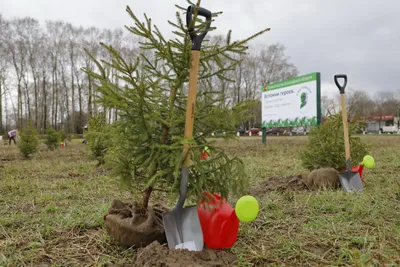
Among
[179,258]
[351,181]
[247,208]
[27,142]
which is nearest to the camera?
[179,258]

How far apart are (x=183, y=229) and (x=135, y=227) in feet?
1.21

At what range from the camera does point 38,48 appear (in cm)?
3594

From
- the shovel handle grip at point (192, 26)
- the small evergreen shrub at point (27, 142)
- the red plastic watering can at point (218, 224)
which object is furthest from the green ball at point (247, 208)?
the small evergreen shrub at point (27, 142)

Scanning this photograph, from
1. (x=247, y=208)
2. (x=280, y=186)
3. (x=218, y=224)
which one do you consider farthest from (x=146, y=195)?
(x=280, y=186)

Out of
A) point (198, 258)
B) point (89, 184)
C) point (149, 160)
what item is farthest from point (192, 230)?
point (89, 184)

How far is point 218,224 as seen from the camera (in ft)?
7.80

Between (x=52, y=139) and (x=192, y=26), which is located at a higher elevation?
(x=192, y=26)

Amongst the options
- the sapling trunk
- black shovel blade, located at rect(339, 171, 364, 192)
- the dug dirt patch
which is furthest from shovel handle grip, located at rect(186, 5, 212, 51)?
black shovel blade, located at rect(339, 171, 364, 192)

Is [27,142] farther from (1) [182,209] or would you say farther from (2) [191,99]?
(2) [191,99]

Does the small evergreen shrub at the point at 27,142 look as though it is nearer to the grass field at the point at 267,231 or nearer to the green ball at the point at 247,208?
the grass field at the point at 267,231

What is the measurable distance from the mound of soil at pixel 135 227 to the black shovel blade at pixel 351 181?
128 inches

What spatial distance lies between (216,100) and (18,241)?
197 centimetres

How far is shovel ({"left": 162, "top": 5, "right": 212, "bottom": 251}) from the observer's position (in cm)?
227

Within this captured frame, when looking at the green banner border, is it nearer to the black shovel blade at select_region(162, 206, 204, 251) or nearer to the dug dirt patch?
the dug dirt patch
